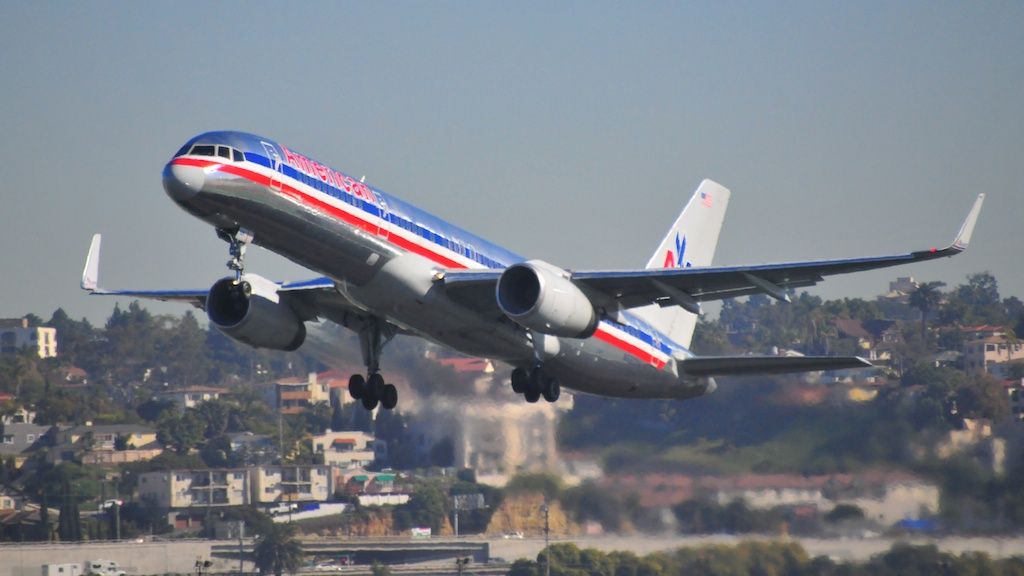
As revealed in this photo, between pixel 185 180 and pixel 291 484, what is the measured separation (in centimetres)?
3030

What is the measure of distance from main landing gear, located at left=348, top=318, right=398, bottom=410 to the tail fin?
269 inches

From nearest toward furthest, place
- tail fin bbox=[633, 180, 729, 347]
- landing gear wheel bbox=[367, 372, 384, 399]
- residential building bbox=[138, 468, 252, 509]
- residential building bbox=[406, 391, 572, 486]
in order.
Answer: landing gear wheel bbox=[367, 372, 384, 399]
tail fin bbox=[633, 180, 729, 347]
residential building bbox=[406, 391, 572, 486]
residential building bbox=[138, 468, 252, 509]

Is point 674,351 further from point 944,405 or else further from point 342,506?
point 342,506

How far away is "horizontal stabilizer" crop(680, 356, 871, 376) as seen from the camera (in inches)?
1468

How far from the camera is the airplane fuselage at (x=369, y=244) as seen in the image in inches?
1198

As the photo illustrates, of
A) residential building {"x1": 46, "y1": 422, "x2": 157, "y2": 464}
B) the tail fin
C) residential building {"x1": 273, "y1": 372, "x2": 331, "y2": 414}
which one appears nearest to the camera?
the tail fin

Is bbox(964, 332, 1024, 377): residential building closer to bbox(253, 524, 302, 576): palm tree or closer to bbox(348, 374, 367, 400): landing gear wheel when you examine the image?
bbox(348, 374, 367, 400): landing gear wheel

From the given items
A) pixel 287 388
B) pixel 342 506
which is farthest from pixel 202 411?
pixel 342 506

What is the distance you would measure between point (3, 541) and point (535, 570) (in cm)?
1847

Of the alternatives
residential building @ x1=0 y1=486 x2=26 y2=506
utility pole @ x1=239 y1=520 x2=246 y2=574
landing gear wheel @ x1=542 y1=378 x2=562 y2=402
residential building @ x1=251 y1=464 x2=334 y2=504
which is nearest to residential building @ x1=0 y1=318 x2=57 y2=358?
residential building @ x1=251 y1=464 x2=334 y2=504

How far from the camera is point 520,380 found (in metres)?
36.9

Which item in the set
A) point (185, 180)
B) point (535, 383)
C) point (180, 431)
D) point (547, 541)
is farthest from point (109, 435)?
point (185, 180)

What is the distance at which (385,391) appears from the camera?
1513 inches

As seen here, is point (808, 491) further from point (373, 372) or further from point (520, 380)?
point (373, 372)
